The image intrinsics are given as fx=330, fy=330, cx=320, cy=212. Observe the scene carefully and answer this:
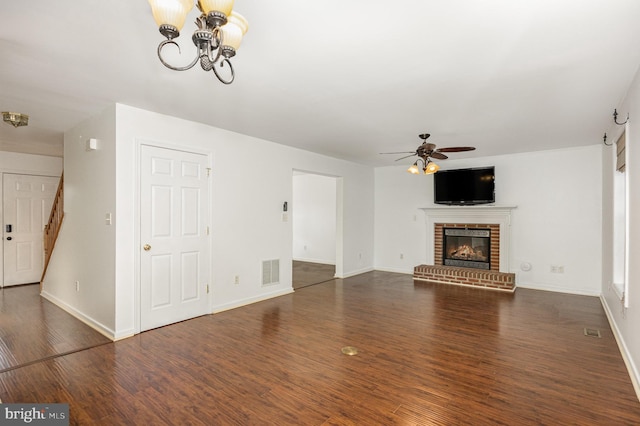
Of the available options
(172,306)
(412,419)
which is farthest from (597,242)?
(172,306)

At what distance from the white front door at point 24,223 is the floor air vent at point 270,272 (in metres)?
4.69

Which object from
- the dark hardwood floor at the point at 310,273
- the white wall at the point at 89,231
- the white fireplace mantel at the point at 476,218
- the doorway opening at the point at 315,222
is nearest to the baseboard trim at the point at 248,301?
the dark hardwood floor at the point at 310,273

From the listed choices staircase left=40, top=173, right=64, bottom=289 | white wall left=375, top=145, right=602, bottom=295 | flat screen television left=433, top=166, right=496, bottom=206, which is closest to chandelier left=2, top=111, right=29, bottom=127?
staircase left=40, top=173, right=64, bottom=289

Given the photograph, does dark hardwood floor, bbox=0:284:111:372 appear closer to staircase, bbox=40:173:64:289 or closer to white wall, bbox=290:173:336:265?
staircase, bbox=40:173:64:289

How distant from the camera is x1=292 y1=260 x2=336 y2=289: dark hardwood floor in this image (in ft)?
21.4

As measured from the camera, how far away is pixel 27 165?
621cm

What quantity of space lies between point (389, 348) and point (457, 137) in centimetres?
331

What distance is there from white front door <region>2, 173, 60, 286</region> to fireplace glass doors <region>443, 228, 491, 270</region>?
8108 mm

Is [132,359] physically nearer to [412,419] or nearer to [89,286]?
[89,286]

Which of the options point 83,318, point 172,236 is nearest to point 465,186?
point 172,236

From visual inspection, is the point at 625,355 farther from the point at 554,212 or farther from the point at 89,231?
the point at 89,231

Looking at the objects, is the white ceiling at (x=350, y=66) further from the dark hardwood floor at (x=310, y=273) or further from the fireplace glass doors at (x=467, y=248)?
the dark hardwood floor at (x=310, y=273)

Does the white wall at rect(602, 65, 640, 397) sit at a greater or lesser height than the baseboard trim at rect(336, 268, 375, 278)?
greater

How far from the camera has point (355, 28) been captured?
6.82 feet
